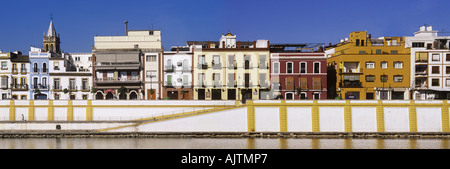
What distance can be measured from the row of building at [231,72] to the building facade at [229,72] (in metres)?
0.11

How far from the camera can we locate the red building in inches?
1994

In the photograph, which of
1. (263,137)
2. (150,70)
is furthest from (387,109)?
(150,70)

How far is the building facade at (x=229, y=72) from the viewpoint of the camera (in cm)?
5059

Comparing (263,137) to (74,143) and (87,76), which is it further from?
(87,76)

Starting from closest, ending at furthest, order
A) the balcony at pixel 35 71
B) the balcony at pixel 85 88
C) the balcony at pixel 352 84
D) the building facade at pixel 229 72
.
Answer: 1. the building facade at pixel 229 72
2. the balcony at pixel 85 88
3. the balcony at pixel 352 84
4. the balcony at pixel 35 71

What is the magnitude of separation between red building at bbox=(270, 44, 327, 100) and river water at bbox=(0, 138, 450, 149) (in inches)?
472

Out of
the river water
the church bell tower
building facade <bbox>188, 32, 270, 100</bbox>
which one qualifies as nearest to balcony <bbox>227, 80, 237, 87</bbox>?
building facade <bbox>188, 32, 270, 100</bbox>

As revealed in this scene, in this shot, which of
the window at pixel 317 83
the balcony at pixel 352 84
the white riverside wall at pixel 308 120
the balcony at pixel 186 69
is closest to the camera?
the white riverside wall at pixel 308 120

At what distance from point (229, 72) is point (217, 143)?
602 inches

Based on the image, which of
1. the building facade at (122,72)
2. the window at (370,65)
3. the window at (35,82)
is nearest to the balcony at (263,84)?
the building facade at (122,72)

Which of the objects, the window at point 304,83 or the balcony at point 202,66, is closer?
the window at point 304,83

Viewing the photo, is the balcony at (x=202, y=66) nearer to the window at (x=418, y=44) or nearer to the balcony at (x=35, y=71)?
the balcony at (x=35, y=71)

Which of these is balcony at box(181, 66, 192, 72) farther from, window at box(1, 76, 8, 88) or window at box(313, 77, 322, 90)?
window at box(1, 76, 8, 88)

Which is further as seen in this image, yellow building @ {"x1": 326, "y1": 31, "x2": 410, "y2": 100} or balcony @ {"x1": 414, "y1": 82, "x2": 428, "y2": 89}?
yellow building @ {"x1": 326, "y1": 31, "x2": 410, "y2": 100}
